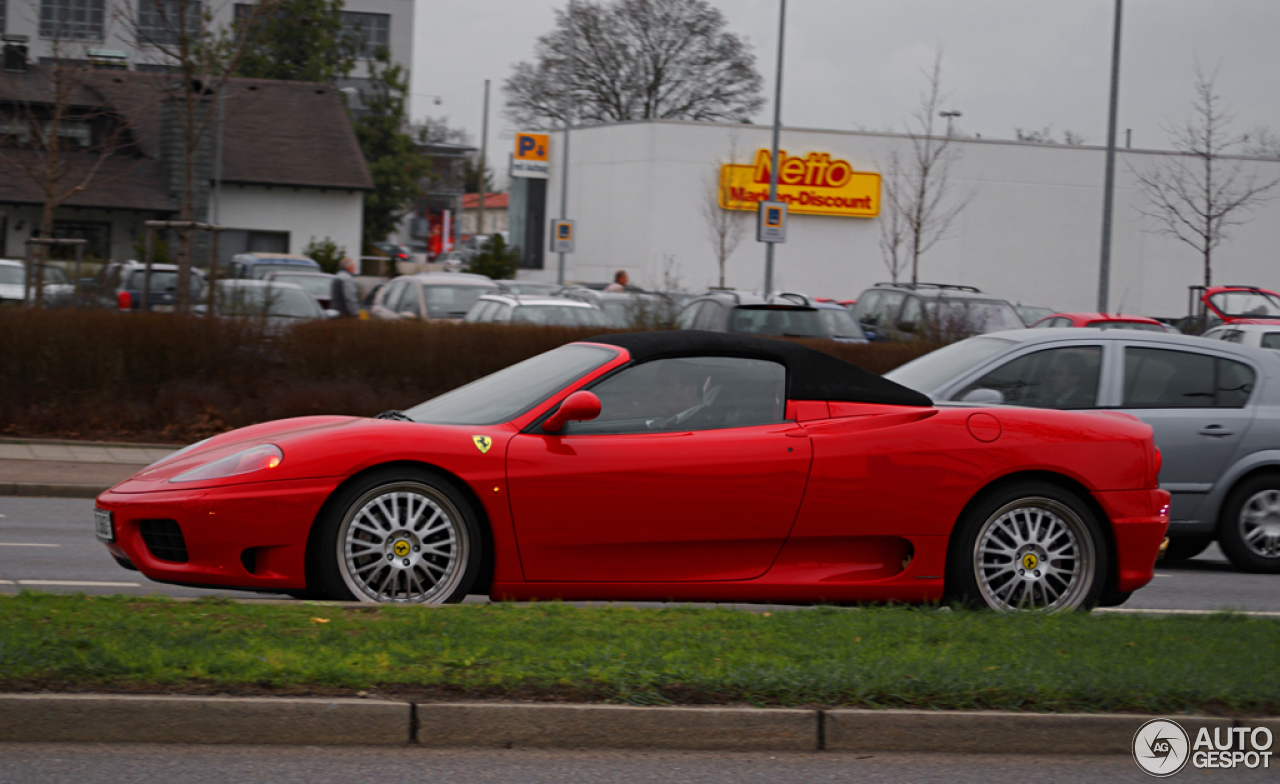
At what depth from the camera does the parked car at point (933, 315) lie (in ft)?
57.2

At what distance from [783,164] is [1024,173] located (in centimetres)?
817

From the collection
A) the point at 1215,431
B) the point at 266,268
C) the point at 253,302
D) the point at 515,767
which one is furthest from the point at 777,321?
the point at 266,268

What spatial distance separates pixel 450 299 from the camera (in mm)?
21906

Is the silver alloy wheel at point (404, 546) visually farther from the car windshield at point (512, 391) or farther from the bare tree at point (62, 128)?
the bare tree at point (62, 128)

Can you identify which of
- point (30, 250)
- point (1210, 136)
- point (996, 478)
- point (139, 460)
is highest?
point (1210, 136)

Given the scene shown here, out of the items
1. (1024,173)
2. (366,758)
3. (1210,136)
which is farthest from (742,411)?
(1024,173)

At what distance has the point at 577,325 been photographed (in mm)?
16781

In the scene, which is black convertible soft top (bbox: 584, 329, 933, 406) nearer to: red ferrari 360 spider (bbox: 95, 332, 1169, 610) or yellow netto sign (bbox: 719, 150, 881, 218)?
red ferrari 360 spider (bbox: 95, 332, 1169, 610)

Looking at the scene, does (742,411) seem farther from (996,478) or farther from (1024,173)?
(1024,173)

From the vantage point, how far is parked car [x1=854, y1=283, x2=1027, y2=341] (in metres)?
17.4

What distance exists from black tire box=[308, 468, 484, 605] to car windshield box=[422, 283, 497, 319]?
15.6 metres

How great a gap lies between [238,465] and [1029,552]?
386 cm

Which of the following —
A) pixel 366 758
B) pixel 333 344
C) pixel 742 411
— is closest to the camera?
pixel 366 758

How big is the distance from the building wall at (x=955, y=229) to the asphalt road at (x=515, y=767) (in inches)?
1462
